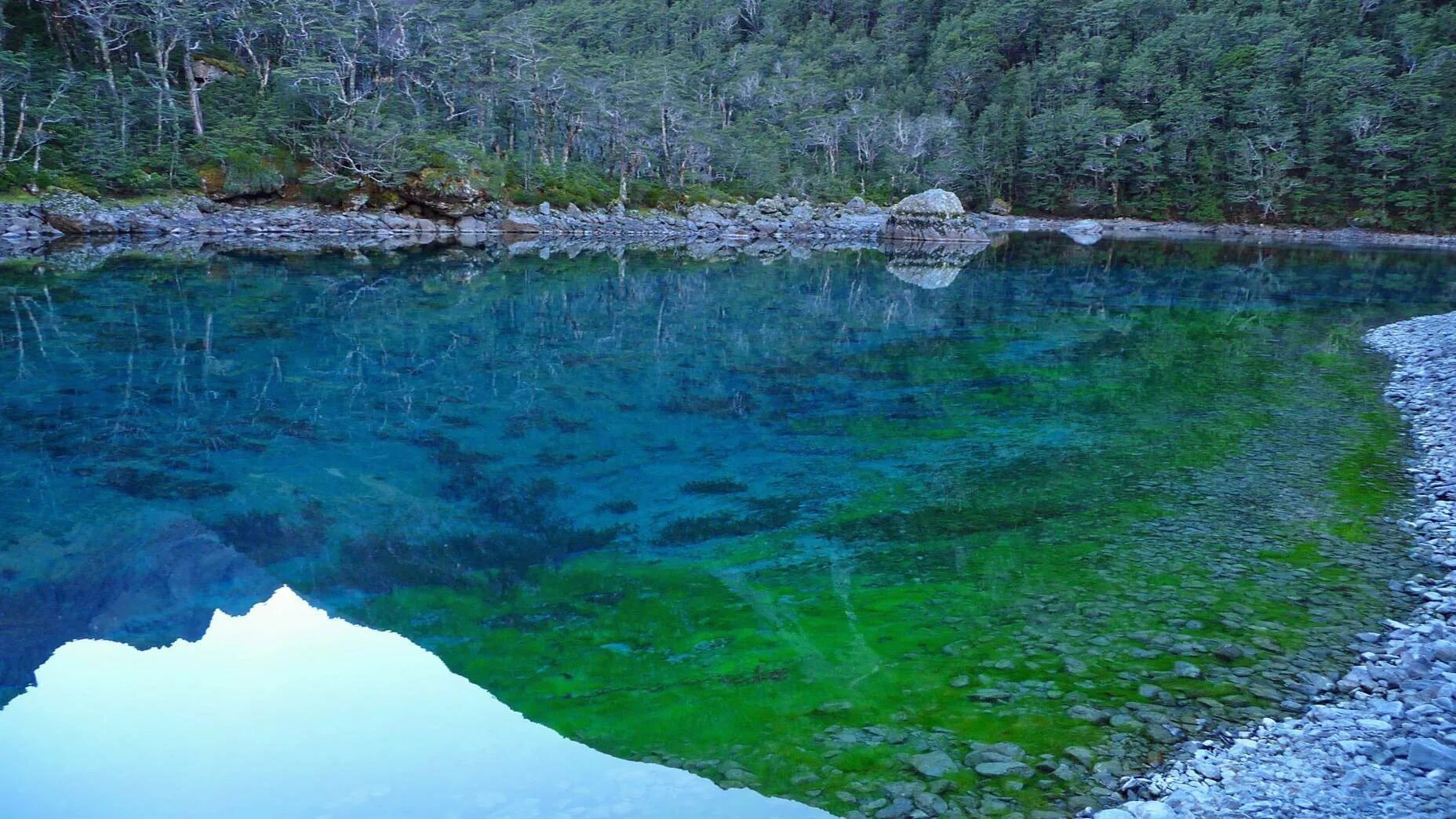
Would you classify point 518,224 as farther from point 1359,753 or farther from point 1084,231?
point 1359,753

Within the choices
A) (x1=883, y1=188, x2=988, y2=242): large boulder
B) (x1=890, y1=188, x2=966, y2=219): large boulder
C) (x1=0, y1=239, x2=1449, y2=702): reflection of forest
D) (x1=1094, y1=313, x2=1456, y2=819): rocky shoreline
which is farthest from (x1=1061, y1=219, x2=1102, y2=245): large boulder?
(x1=1094, y1=313, x2=1456, y2=819): rocky shoreline

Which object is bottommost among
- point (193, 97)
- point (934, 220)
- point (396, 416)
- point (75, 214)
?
point (396, 416)

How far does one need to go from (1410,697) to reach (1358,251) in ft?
184

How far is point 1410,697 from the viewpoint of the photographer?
18.0 feet

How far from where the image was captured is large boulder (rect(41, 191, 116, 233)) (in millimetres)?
34594

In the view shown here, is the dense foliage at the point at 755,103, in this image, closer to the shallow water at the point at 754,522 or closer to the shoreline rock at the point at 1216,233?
the shoreline rock at the point at 1216,233

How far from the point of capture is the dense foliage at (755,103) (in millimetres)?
42438

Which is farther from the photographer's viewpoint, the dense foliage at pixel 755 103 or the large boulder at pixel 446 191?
the large boulder at pixel 446 191

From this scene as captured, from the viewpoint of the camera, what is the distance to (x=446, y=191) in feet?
148

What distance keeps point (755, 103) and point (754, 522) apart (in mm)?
76438

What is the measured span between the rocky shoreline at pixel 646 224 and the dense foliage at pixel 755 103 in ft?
6.18

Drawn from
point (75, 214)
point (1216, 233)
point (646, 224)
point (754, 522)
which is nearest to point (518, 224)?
point (646, 224)

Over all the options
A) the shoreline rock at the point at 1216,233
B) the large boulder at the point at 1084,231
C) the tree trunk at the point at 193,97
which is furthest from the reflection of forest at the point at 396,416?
the shoreline rock at the point at 1216,233

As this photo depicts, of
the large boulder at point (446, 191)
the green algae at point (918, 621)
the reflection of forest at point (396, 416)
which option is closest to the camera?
the green algae at point (918, 621)
